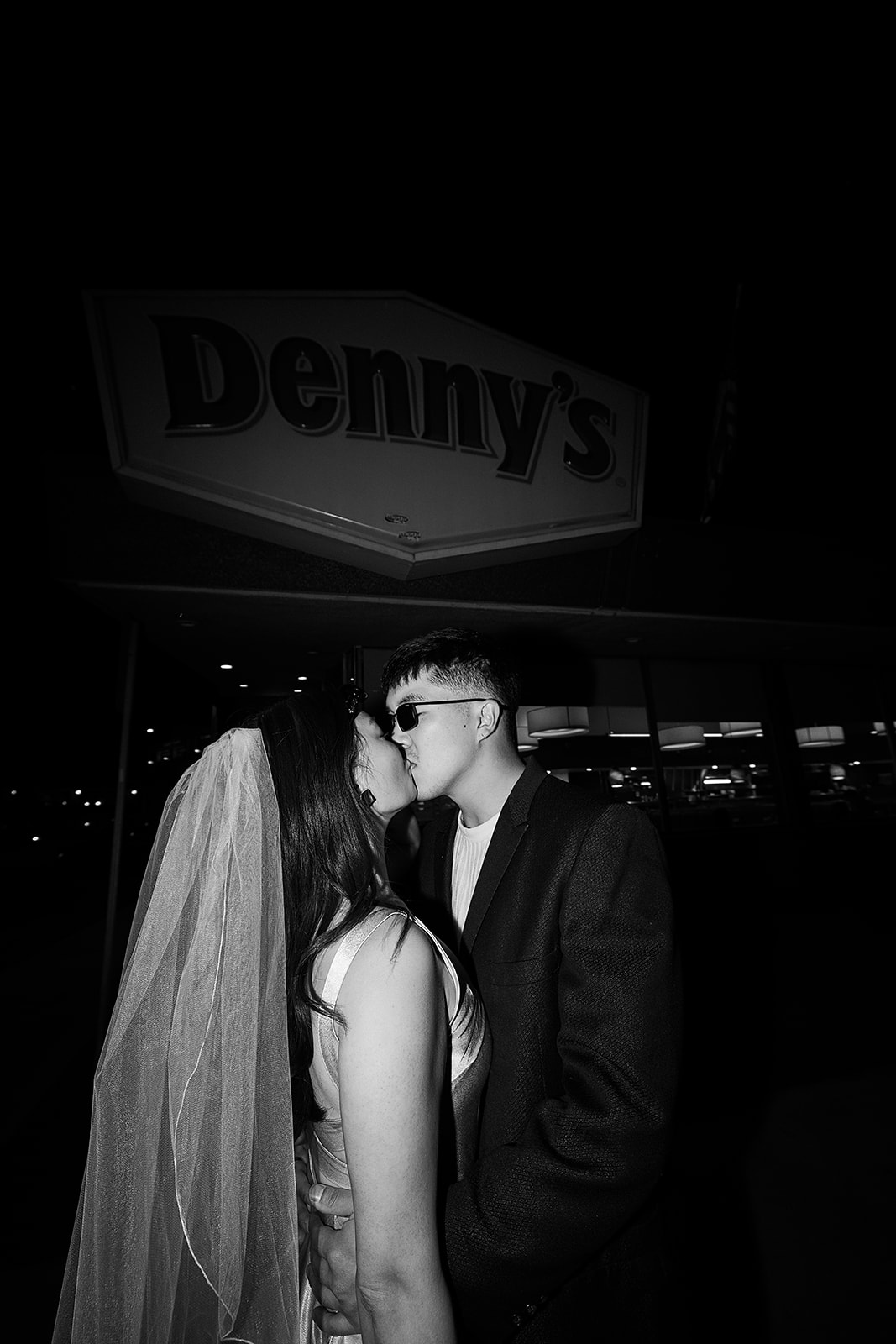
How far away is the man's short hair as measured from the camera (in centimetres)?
211

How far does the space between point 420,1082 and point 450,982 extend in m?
0.30

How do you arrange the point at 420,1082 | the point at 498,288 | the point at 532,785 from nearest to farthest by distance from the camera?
the point at 420,1082 < the point at 532,785 < the point at 498,288

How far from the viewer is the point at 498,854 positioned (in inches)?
70.9

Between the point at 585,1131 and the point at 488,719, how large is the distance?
45.0 inches

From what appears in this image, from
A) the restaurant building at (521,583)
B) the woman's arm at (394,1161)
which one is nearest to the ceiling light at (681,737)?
the restaurant building at (521,583)

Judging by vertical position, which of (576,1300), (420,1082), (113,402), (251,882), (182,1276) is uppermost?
(113,402)

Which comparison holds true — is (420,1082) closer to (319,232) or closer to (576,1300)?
(576,1300)

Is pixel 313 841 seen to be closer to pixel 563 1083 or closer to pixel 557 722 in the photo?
pixel 563 1083

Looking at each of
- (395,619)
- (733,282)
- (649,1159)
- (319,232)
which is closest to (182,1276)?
(649,1159)

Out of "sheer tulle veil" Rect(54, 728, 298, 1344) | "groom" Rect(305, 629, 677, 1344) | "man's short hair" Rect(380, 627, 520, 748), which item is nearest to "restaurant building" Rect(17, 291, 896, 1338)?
"man's short hair" Rect(380, 627, 520, 748)

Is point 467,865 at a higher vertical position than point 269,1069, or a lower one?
higher

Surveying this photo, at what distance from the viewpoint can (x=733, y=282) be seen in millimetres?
5000

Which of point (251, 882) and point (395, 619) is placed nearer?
point (251, 882)

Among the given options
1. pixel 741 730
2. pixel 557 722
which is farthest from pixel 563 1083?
pixel 741 730
